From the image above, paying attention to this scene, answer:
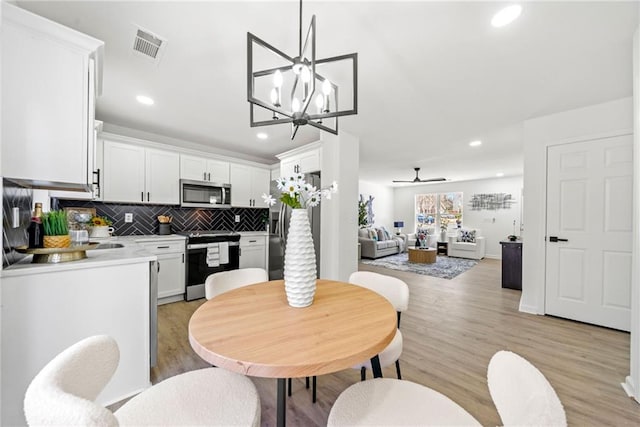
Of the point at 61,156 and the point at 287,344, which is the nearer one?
the point at 287,344

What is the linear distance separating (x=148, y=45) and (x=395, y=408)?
2538 millimetres

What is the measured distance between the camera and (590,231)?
2.69 meters

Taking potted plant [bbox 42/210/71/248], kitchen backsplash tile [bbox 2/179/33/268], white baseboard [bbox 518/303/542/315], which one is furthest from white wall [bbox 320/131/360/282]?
kitchen backsplash tile [bbox 2/179/33/268]

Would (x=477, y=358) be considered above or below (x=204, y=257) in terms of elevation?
below

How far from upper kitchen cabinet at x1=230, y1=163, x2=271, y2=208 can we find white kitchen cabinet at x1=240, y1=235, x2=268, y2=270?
69 centimetres

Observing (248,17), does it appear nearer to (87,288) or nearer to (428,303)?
(87,288)

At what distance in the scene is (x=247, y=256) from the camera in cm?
397

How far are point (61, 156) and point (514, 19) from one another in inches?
111

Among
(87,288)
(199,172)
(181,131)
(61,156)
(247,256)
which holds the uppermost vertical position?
(181,131)

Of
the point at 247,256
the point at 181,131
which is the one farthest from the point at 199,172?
the point at 247,256

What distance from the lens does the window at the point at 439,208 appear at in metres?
8.16

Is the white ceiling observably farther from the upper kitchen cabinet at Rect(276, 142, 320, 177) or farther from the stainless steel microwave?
the stainless steel microwave

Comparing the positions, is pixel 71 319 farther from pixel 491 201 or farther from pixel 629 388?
pixel 491 201

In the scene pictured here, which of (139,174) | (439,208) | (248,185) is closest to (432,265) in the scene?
(439,208)
